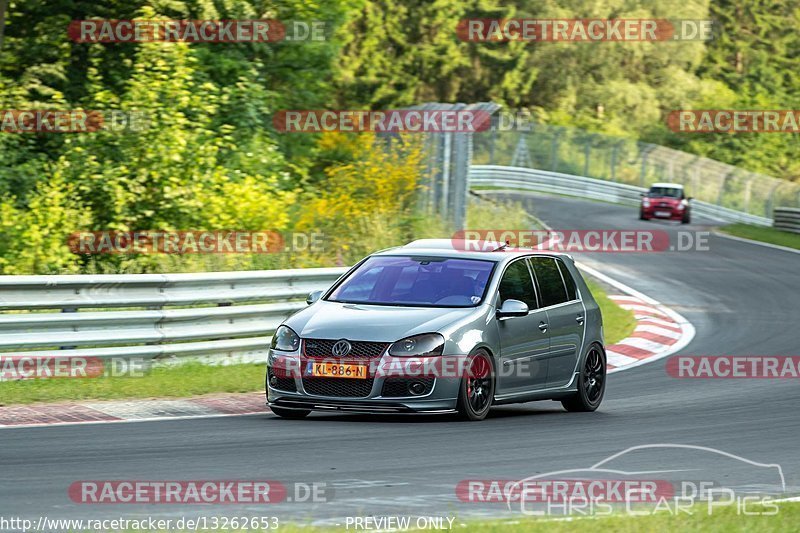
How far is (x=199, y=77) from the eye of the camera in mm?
25641

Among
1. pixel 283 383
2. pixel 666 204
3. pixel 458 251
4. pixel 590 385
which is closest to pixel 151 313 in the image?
pixel 283 383

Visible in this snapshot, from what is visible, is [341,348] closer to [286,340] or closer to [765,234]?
[286,340]

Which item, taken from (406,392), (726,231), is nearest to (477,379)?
(406,392)

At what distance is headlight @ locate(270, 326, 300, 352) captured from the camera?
1185 cm

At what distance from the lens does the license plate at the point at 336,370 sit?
11.5m

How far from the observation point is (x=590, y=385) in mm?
13711

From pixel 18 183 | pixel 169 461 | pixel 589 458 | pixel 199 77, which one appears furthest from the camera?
pixel 199 77

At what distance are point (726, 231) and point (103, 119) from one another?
86.4 feet

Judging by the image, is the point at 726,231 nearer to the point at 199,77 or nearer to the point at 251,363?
the point at 199,77

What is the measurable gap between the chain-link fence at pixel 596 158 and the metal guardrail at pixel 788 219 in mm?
11640

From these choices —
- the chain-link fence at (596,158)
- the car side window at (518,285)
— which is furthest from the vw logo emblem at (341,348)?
the chain-link fence at (596,158)

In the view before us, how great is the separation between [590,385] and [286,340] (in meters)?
3.27

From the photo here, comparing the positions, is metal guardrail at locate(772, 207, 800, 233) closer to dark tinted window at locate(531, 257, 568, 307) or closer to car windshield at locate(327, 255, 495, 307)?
dark tinted window at locate(531, 257, 568, 307)

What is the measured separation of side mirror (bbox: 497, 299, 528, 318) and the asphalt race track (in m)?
0.91
